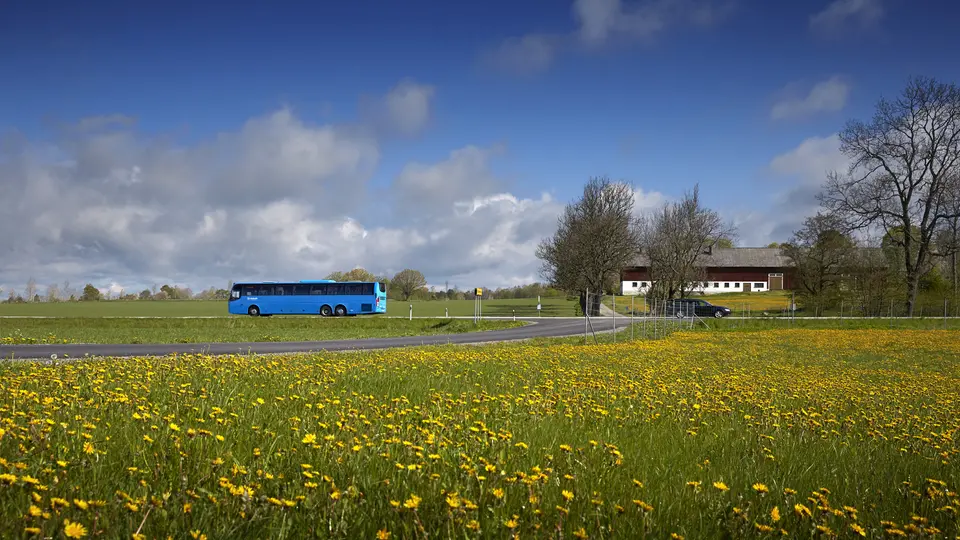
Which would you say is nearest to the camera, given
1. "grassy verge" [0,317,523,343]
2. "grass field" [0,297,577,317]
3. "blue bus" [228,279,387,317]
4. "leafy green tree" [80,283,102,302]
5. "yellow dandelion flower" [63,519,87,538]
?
"yellow dandelion flower" [63,519,87,538]

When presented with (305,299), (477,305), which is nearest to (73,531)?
(477,305)

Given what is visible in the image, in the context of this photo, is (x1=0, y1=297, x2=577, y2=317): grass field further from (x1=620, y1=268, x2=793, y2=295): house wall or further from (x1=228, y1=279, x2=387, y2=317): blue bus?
(x1=620, y1=268, x2=793, y2=295): house wall

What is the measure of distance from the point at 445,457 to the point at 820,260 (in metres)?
75.3

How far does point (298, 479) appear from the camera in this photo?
147 inches

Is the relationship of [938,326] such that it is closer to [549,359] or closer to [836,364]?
[836,364]

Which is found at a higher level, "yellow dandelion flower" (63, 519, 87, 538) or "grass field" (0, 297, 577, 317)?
"yellow dandelion flower" (63, 519, 87, 538)

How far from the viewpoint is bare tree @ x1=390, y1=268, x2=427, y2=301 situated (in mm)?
106438

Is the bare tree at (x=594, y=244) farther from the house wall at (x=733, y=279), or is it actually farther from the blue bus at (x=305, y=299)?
the house wall at (x=733, y=279)

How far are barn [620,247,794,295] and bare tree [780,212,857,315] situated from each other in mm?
25411

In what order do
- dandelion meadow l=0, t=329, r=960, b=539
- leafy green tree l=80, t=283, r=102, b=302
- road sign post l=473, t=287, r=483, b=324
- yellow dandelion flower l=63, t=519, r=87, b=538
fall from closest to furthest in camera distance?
yellow dandelion flower l=63, t=519, r=87, b=538, dandelion meadow l=0, t=329, r=960, b=539, road sign post l=473, t=287, r=483, b=324, leafy green tree l=80, t=283, r=102, b=302

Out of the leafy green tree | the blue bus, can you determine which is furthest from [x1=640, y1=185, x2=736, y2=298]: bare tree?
the leafy green tree

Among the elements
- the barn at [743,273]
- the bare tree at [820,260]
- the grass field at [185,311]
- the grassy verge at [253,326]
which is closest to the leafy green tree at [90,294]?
the grass field at [185,311]

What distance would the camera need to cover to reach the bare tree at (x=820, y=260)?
190 feet

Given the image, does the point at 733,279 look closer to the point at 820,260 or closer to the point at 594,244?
the point at 820,260
